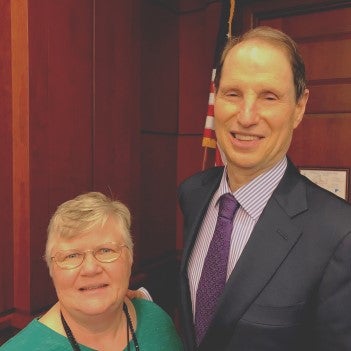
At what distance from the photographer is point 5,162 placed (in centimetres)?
241

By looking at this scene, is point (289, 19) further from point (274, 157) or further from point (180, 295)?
point (180, 295)

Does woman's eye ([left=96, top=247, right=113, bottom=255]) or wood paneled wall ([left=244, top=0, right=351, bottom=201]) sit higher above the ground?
wood paneled wall ([left=244, top=0, right=351, bottom=201])

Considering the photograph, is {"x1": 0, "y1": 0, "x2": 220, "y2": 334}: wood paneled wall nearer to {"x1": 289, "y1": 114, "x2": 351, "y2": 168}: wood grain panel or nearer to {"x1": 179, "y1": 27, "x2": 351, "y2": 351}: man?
{"x1": 289, "y1": 114, "x2": 351, "y2": 168}: wood grain panel

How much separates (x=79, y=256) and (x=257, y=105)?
73 cm

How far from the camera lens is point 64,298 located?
1323 mm

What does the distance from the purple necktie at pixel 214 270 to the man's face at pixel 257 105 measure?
0.50ft

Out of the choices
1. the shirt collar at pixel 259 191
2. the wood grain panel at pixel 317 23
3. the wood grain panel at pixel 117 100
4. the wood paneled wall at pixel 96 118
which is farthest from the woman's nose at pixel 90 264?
the wood grain panel at pixel 317 23

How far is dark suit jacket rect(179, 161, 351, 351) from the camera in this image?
1177mm

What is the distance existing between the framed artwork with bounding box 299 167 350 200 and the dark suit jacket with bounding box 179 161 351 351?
2002 mm

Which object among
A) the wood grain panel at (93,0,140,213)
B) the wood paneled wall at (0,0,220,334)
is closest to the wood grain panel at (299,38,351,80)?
the wood paneled wall at (0,0,220,334)

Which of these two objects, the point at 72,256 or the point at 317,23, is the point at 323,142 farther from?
the point at 72,256

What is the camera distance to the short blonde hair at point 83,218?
1.34 metres

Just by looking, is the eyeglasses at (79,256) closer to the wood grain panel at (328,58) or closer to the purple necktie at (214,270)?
the purple necktie at (214,270)

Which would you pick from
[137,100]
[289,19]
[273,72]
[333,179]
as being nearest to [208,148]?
[137,100]
